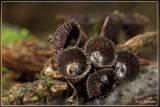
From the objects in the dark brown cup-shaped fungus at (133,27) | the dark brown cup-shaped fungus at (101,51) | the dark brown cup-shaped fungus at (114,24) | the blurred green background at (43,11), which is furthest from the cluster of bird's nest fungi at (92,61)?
the blurred green background at (43,11)

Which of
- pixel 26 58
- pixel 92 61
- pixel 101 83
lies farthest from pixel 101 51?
pixel 26 58

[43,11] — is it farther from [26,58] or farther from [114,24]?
[114,24]

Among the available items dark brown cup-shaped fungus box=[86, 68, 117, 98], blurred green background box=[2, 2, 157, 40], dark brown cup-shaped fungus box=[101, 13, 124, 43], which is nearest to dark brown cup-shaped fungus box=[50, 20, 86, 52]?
dark brown cup-shaped fungus box=[86, 68, 117, 98]

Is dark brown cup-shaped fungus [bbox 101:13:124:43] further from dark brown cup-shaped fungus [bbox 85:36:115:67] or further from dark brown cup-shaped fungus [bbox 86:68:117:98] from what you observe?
dark brown cup-shaped fungus [bbox 86:68:117:98]

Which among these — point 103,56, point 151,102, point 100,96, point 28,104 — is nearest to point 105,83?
point 100,96

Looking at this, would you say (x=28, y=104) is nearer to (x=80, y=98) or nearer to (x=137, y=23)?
(x=80, y=98)
